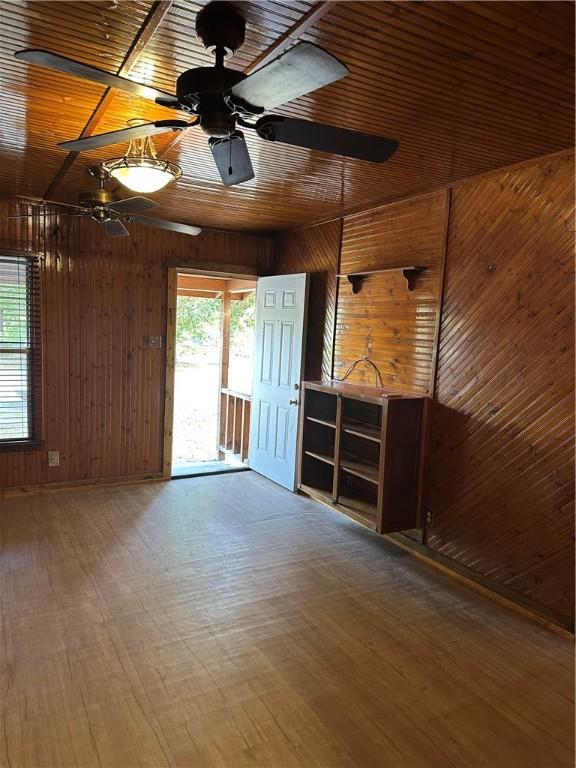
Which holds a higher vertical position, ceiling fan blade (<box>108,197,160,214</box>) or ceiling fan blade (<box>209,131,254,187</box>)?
ceiling fan blade (<box>108,197,160,214</box>)

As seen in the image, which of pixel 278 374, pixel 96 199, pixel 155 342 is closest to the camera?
pixel 96 199

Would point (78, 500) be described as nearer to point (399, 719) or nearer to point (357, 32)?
point (399, 719)

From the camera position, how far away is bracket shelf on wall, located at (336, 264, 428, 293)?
382cm

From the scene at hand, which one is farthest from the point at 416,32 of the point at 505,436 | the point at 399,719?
the point at 399,719

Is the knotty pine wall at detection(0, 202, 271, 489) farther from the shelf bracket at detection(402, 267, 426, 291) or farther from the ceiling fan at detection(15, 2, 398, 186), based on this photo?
the ceiling fan at detection(15, 2, 398, 186)

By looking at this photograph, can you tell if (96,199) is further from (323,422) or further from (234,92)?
(323,422)

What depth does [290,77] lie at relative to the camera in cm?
145

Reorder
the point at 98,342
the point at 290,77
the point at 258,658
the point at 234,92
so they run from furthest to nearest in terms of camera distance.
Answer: the point at 98,342, the point at 258,658, the point at 234,92, the point at 290,77

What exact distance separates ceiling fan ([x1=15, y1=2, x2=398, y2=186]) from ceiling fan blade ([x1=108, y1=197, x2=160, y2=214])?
108 centimetres

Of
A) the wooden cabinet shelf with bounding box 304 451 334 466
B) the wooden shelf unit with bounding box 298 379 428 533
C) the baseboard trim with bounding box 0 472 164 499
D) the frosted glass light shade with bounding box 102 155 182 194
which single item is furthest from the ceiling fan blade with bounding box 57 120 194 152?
the baseboard trim with bounding box 0 472 164 499

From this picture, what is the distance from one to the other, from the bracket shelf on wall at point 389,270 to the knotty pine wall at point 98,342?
1714 millimetres

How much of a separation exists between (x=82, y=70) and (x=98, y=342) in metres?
3.65

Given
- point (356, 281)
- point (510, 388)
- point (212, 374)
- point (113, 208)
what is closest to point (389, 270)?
point (356, 281)

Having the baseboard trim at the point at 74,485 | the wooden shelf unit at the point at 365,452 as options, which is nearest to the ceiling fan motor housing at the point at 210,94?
the wooden shelf unit at the point at 365,452
